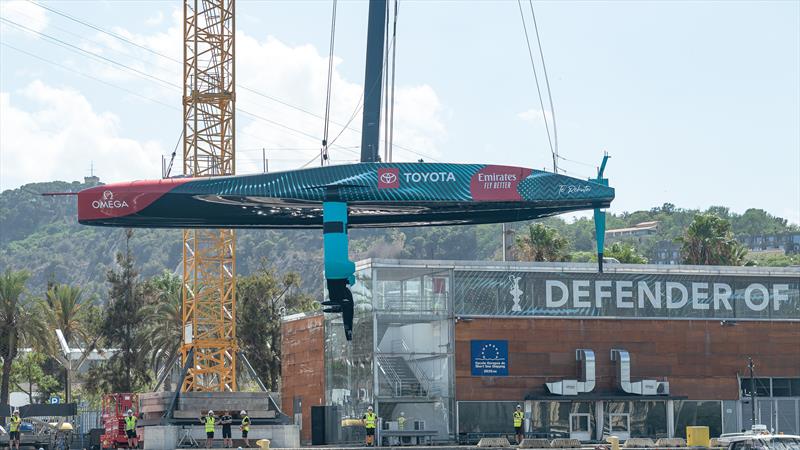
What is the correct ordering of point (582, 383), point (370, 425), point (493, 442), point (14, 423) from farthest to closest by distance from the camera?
point (582, 383) → point (493, 442) → point (370, 425) → point (14, 423)

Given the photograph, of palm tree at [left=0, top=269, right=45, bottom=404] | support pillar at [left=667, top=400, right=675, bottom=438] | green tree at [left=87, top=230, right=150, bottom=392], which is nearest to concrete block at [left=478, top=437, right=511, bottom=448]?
support pillar at [left=667, top=400, right=675, bottom=438]

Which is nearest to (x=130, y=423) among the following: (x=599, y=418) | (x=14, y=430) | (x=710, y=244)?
(x=14, y=430)

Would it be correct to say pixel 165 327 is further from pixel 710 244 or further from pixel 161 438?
pixel 710 244

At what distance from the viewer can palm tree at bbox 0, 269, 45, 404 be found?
79062 millimetres

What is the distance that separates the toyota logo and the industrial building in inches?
533

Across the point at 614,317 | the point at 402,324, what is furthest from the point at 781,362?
the point at 402,324

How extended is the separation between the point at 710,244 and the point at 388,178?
5861 centimetres

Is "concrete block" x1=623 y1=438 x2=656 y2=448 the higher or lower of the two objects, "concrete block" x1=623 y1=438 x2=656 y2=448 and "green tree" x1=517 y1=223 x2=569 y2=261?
the lower

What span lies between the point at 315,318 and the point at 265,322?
2341cm

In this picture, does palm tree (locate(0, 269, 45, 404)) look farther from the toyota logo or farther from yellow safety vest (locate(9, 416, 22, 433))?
the toyota logo

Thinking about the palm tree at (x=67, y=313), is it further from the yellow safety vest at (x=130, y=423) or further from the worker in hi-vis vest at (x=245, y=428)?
the yellow safety vest at (x=130, y=423)

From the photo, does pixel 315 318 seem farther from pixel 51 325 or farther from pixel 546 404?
pixel 51 325

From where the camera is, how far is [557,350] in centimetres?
6462

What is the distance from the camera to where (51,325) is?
89.8 m
